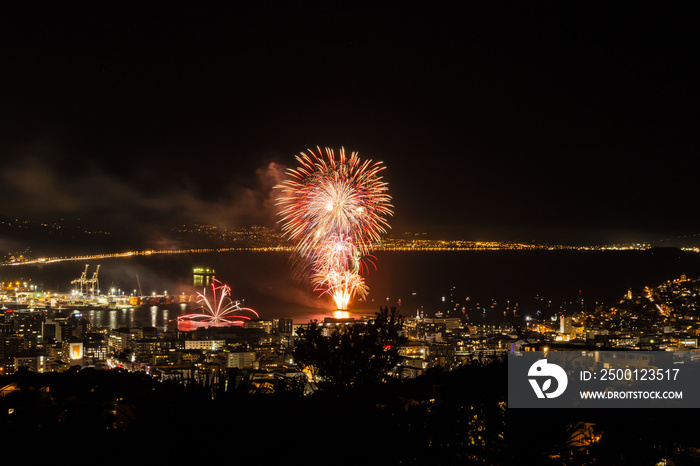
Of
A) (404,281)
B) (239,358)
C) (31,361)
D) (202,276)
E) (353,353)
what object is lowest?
(239,358)

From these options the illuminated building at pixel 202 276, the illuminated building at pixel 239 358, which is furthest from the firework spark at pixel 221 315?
the illuminated building at pixel 202 276

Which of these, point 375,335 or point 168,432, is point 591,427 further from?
point 375,335

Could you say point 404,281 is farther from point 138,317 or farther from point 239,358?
point 239,358

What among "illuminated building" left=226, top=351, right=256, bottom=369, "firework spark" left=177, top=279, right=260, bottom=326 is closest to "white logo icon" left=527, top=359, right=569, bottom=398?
"illuminated building" left=226, top=351, right=256, bottom=369

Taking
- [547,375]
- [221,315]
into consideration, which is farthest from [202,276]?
[547,375]

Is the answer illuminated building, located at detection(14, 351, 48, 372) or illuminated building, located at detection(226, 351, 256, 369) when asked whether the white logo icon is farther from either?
illuminated building, located at detection(14, 351, 48, 372)

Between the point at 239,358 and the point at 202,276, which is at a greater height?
the point at 202,276
